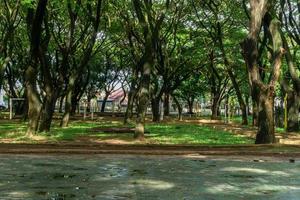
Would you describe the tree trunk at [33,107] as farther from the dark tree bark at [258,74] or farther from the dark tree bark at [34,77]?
the dark tree bark at [258,74]

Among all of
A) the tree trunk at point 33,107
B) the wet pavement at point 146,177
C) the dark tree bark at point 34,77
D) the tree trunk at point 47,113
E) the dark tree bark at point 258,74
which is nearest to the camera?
the wet pavement at point 146,177

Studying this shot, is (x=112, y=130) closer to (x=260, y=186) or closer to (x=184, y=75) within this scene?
(x=260, y=186)

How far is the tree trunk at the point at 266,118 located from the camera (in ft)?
57.5

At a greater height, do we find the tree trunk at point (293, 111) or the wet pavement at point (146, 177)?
the tree trunk at point (293, 111)

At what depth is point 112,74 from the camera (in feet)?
202

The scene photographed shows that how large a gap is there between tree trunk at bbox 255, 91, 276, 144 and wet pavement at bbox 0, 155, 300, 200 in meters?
2.79

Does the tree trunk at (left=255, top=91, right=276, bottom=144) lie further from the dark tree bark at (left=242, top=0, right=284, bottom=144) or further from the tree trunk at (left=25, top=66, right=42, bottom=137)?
the tree trunk at (left=25, top=66, right=42, bottom=137)

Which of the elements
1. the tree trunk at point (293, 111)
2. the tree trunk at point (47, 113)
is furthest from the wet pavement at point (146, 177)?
the tree trunk at point (293, 111)

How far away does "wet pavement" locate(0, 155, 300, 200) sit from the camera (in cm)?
876

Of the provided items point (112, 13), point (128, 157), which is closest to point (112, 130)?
point (128, 157)

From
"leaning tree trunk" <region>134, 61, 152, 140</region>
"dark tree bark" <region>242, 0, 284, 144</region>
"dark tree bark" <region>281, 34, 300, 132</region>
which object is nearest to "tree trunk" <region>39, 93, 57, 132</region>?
"leaning tree trunk" <region>134, 61, 152, 140</region>

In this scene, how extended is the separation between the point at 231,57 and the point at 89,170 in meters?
30.8

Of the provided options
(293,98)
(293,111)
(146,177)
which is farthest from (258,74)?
(293,98)

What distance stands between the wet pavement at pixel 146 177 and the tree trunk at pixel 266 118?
279cm
